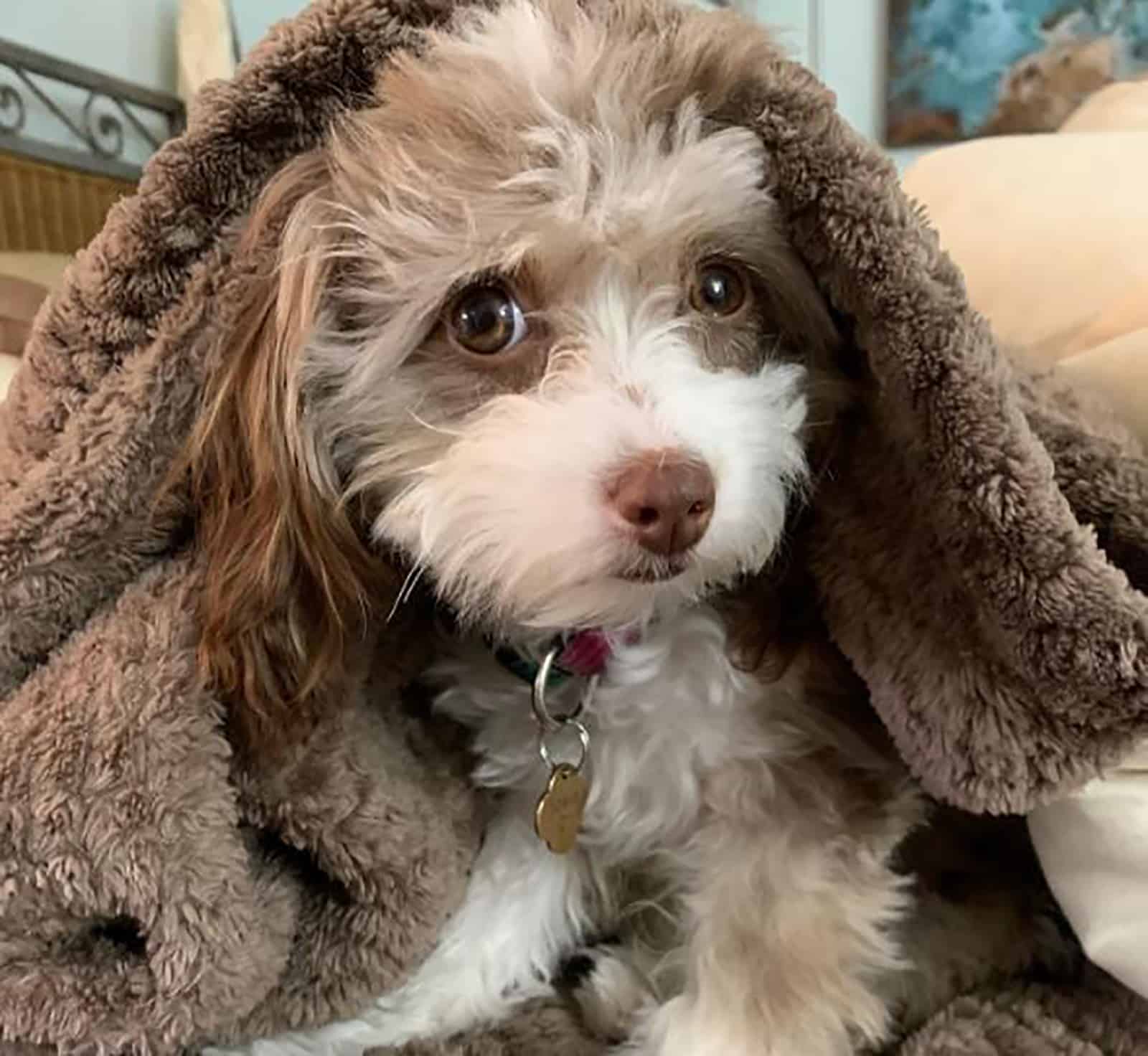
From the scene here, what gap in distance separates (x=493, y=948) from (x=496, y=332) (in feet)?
1.42

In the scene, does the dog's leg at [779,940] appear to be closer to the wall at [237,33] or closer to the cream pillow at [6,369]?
the cream pillow at [6,369]

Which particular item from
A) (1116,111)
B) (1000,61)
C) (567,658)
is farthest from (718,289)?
(1000,61)

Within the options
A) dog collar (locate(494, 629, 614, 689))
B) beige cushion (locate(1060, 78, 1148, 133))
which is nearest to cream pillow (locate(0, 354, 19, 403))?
dog collar (locate(494, 629, 614, 689))

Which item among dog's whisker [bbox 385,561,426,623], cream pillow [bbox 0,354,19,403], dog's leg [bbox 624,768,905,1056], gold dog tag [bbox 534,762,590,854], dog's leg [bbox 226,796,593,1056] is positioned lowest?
dog's leg [bbox 226,796,593,1056]

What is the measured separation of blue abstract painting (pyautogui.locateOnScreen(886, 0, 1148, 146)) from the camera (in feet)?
9.07

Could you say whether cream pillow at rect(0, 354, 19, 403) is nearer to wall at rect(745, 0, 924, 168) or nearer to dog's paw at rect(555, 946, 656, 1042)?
dog's paw at rect(555, 946, 656, 1042)

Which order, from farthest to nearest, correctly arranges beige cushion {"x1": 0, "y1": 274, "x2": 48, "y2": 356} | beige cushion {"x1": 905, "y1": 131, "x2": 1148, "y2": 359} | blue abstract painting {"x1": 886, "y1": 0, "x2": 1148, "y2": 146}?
blue abstract painting {"x1": 886, "y1": 0, "x2": 1148, "y2": 146} < beige cushion {"x1": 0, "y1": 274, "x2": 48, "y2": 356} < beige cushion {"x1": 905, "y1": 131, "x2": 1148, "y2": 359}

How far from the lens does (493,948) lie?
3.27 ft

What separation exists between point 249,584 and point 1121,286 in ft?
2.17

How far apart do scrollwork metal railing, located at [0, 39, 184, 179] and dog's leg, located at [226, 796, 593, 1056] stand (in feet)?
4.85

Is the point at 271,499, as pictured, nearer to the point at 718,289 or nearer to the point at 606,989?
the point at 718,289

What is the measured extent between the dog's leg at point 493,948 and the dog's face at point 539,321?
245 millimetres

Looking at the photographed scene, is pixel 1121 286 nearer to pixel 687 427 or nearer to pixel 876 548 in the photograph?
pixel 876 548

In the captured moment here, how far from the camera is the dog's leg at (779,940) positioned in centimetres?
87
